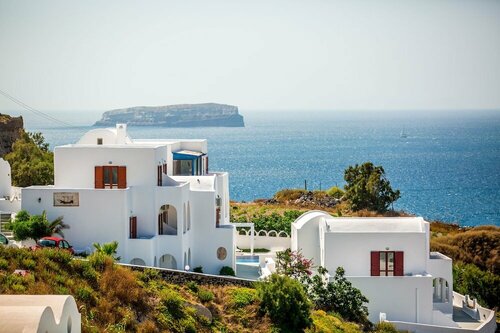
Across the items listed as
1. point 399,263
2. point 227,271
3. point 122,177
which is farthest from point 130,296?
point 399,263

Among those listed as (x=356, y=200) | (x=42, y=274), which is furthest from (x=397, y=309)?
(x=356, y=200)

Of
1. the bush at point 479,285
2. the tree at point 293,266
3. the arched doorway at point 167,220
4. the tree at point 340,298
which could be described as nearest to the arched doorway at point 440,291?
the tree at point 340,298

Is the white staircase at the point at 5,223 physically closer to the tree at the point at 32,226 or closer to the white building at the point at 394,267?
the tree at the point at 32,226

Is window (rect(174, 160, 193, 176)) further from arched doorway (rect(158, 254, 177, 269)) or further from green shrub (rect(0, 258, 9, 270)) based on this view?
green shrub (rect(0, 258, 9, 270))

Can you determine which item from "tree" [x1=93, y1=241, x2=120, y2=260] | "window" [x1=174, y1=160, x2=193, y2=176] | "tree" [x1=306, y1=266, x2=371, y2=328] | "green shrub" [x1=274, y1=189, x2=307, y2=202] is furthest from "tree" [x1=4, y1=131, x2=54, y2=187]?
"tree" [x1=306, y1=266, x2=371, y2=328]

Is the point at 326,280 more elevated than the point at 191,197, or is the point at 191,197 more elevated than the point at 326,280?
the point at 191,197

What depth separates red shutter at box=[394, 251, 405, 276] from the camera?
133 ft

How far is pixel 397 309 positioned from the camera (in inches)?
1565

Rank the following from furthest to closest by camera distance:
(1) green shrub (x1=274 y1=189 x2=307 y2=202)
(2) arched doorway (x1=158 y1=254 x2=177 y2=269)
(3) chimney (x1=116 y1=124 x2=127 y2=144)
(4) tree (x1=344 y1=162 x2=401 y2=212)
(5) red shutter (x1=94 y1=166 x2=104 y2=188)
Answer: (1) green shrub (x1=274 y1=189 x2=307 y2=202) < (4) tree (x1=344 y1=162 x2=401 y2=212) < (3) chimney (x1=116 y1=124 x2=127 y2=144) < (2) arched doorway (x1=158 y1=254 x2=177 y2=269) < (5) red shutter (x1=94 y1=166 x2=104 y2=188)

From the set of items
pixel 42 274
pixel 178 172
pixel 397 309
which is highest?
pixel 178 172

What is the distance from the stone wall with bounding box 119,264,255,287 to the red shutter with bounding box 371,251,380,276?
5.92 meters

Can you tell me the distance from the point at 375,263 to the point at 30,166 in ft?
83.7

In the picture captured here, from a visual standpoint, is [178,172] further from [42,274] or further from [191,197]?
[42,274]

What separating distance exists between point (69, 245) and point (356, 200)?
3140 cm
